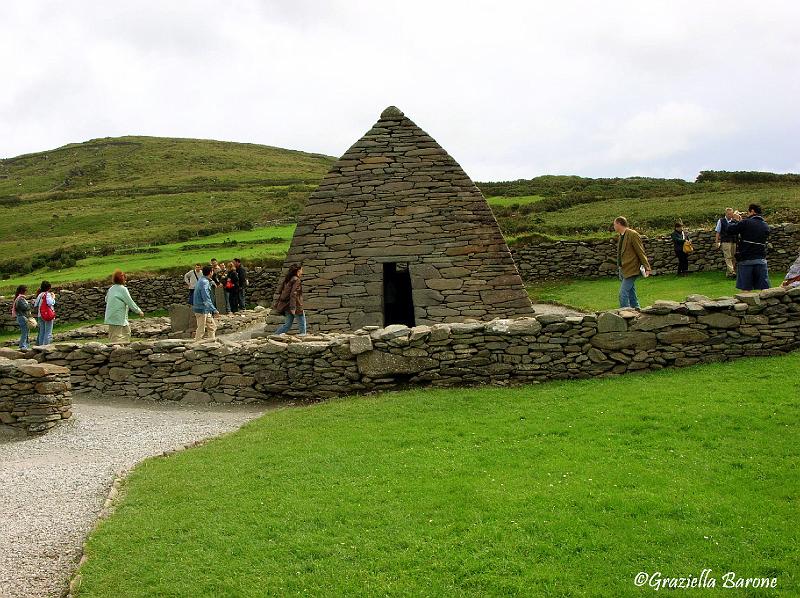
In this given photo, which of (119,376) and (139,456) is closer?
(139,456)

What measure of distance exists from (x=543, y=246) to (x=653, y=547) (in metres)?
25.5

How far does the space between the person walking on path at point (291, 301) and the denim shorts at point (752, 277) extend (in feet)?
30.8

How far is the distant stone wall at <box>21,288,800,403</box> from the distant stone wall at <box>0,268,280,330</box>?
18639 millimetres

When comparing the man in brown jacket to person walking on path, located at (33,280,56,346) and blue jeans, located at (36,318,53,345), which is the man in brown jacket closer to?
person walking on path, located at (33,280,56,346)

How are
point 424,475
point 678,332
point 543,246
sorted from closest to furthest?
point 424,475 < point 678,332 < point 543,246

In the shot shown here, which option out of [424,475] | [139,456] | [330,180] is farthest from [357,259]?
[424,475]

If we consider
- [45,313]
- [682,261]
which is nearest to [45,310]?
[45,313]

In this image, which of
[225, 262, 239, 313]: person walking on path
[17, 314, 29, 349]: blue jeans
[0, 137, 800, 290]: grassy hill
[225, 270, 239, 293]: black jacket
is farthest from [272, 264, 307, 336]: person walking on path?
[0, 137, 800, 290]: grassy hill

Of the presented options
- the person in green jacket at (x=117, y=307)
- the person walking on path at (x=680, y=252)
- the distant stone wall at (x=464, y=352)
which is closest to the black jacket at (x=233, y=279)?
the person in green jacket at (x=117, y=307)

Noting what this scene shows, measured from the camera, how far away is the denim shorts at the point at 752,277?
1298 centimetres

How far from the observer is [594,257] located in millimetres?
29453

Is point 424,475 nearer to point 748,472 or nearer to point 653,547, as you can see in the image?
point 653,547

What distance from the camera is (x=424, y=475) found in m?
7.37

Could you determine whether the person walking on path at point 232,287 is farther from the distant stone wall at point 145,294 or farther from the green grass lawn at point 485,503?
the green grass lawn at point 485,503
